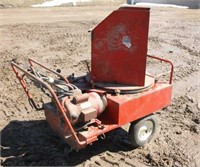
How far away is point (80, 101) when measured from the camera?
4676mm

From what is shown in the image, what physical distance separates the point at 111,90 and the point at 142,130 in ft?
3.04

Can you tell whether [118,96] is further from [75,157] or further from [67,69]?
[67,69]

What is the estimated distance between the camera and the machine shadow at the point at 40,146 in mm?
5059

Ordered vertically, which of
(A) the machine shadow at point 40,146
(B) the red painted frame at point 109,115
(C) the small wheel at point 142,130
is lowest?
(A) the machine shadow at point 40,146

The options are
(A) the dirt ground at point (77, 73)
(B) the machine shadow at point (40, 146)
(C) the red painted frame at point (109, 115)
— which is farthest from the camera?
(A) the dirt ground at point (77, 73)

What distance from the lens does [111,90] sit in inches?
203

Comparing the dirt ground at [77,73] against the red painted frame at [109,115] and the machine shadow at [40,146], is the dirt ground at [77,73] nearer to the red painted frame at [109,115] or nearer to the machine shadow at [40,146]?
the machine shadow at [40,146]

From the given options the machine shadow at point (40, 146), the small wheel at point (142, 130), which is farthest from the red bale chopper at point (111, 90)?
the machine shadow at point (40, 146)

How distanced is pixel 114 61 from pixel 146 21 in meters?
0.84

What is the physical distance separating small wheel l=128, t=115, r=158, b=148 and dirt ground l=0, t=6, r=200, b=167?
149 millimetres

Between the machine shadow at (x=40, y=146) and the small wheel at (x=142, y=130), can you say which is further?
the small wheel at (x=142, y=130)

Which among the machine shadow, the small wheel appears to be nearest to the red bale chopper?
the small wheel

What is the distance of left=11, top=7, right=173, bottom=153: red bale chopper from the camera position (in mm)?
4695

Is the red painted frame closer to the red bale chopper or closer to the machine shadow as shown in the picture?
the red bale chopper
